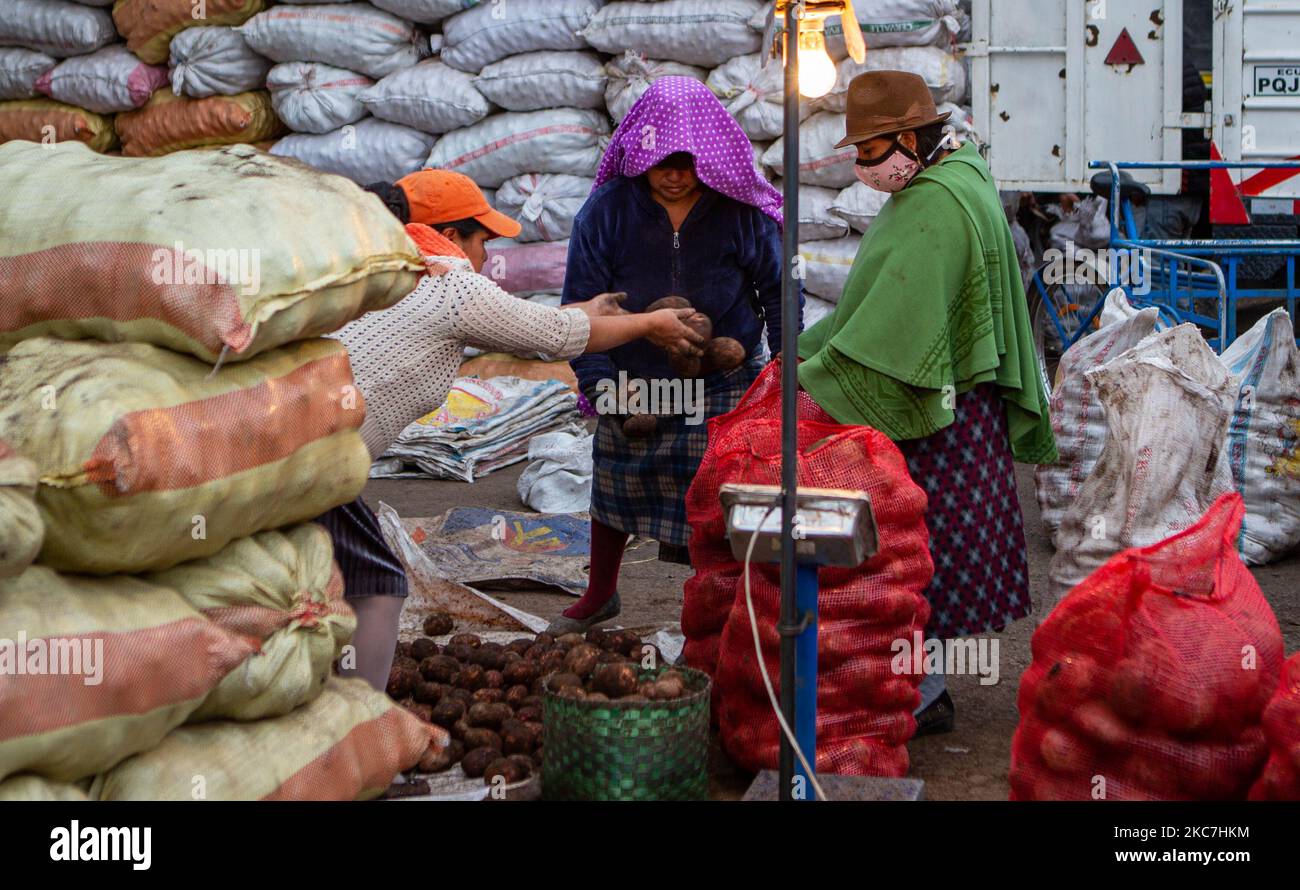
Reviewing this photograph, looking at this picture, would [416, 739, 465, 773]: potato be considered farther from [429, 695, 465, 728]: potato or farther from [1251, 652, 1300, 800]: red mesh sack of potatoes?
[1251, 652, 1300, 800]: red mesh sack of potatoes

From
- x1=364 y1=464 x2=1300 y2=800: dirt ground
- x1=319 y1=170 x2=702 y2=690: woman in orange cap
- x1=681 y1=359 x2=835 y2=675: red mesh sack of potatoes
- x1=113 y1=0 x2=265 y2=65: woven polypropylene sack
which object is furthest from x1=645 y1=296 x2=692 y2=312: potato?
x1=113 y1=0 x2=265 y2=65: woven polypropylene sack

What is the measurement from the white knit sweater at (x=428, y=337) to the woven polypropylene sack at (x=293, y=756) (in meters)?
0.64

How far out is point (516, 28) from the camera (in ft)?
24.5

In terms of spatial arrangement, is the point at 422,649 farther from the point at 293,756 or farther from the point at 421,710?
the point at 293,756

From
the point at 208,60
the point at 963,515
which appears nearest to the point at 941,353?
the point at 963,515

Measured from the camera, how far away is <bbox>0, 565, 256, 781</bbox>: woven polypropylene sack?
1.92 metres

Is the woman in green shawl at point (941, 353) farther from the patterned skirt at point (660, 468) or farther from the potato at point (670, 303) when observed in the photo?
the patterned skirt at point (660, 468)

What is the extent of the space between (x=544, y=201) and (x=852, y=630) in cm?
496

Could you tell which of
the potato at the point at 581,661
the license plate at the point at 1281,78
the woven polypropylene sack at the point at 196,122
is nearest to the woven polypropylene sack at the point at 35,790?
the potato at the point at 581,661

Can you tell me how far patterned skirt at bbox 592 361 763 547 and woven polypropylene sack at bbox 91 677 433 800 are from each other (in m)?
1.57

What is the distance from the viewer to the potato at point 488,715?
3258mm

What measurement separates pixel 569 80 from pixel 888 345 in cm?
459
